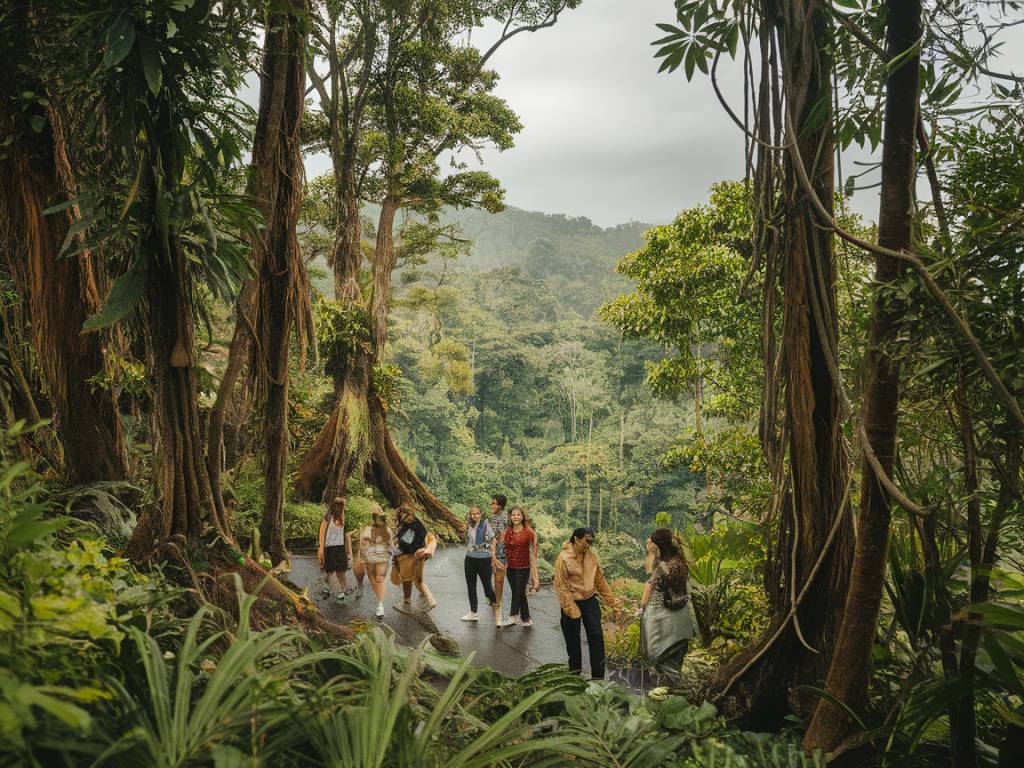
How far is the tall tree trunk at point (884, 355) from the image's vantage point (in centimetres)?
191

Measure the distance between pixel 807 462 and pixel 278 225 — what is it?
3012 mm

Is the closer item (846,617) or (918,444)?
(846,617)

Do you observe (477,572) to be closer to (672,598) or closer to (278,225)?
(672,598)

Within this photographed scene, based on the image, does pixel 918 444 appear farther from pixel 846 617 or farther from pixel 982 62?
pixel 982 62

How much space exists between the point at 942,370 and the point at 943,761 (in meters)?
1.37

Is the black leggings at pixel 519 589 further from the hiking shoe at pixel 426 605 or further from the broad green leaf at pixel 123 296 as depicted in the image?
the broad green leaf at pixel 123 296

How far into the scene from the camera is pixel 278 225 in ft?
12.1

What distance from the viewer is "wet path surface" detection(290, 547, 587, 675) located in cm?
478

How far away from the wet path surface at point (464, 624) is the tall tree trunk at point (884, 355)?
2.56 m

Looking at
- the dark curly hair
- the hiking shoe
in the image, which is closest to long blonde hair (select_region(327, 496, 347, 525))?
the hiking shoe

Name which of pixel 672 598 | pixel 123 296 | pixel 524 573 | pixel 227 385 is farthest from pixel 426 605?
pixel 123 296

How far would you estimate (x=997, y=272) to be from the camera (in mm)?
1729

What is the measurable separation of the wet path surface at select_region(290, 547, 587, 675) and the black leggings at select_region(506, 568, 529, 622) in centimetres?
14

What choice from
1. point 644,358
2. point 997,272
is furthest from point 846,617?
point 644,358
